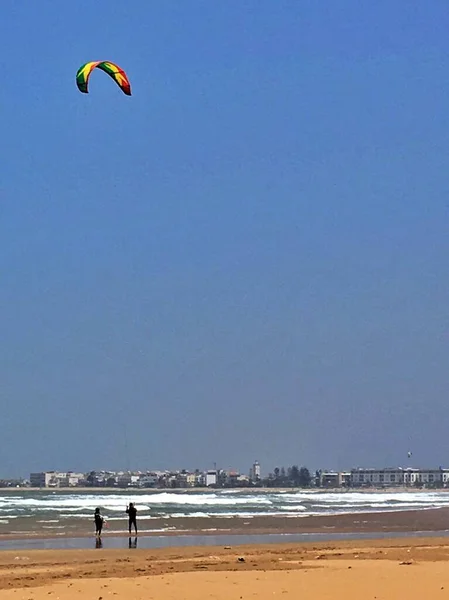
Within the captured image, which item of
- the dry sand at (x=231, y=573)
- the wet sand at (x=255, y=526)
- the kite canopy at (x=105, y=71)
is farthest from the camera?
the wet sand at (x=255, y=526)

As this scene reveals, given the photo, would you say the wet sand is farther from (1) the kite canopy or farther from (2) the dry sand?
(1) the kite canopy

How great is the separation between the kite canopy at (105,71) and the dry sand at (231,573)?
989cm

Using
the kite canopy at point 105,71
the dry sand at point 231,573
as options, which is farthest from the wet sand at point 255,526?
the kite canopy at point 105,71

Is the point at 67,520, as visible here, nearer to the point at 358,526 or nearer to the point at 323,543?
the point at 358,526

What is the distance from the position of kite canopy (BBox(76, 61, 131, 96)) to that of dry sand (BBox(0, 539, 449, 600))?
989cm

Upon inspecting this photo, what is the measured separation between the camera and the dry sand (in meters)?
12.7

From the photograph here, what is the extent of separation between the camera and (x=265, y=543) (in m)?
24.8

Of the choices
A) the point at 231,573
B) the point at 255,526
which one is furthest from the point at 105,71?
the point at 255,526

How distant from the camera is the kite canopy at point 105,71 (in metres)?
21.7

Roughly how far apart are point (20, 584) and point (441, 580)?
6.09 m

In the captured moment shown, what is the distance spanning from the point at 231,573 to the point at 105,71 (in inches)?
472

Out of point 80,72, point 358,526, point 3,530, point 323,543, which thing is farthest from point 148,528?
point 80,72

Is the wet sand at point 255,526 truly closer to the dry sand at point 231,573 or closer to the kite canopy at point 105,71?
the dry sand at point 231,573

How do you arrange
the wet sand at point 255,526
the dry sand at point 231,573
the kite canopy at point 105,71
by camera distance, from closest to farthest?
the dry sand at point 231,573, the kite canopy at point 105,71, the wet sand at point 255,526
